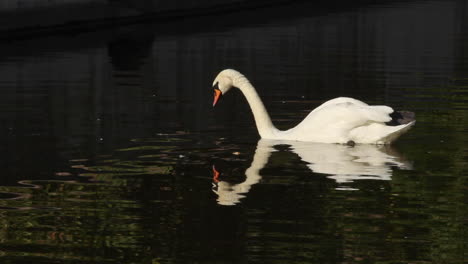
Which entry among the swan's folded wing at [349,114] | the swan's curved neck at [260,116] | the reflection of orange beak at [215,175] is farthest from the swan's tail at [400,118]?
the reflection of orange beak at [215,175]

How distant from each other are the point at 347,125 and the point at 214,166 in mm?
2226

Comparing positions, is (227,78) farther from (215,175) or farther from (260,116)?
(215,175)

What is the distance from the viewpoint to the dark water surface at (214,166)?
11.2 meters

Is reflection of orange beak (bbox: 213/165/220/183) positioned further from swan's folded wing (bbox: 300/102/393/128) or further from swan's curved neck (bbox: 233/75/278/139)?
swan's curved neck (bbox: 233/75/278/139)

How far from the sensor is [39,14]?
34938 mm

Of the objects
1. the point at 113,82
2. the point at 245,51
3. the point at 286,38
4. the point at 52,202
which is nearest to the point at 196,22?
the point at 286,38

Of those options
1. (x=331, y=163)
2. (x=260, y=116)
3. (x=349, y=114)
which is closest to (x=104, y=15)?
(x=260, y=116)

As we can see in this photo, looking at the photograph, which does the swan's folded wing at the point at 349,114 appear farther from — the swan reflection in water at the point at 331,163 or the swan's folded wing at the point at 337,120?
the swan reflection in water at the point at 331,163

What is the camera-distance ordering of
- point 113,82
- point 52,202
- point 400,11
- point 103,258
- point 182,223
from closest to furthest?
point 103,258 < point 182,223 < point 52,202 < point 113,82 < point 400,11

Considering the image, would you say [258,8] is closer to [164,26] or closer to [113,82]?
[164,26]

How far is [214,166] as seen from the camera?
1533cm

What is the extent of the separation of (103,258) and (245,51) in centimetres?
2120

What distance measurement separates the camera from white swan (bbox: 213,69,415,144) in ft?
54.6

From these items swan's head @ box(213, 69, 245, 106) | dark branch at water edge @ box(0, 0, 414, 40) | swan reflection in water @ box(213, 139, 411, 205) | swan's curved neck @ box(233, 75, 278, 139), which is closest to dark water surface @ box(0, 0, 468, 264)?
swan reflection in water @ box(213, 139, 411, 205)
